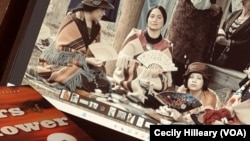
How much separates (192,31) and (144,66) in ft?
0.33

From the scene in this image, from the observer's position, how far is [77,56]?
29.6 inches

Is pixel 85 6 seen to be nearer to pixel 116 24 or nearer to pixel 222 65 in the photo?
pixel 116 24

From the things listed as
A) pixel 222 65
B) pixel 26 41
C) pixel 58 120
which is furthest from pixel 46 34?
pixel 222 65

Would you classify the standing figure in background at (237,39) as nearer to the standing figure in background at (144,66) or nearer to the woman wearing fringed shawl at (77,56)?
the standing figure in background at (144,66)

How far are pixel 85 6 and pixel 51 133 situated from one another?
0.78 ft

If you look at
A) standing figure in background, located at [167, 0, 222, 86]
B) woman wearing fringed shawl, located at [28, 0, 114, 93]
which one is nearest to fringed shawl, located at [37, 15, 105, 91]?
woman wearing fringed shawl, located at [28, 0, 114, 93]

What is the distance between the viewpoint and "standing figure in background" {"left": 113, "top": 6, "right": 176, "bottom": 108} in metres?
0.72

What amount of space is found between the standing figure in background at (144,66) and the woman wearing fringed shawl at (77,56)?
37mm

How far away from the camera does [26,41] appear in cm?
77

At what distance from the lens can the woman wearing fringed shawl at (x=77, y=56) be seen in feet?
2.44

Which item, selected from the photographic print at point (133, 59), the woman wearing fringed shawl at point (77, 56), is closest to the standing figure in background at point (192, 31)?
the photographic print at point (133, 59)

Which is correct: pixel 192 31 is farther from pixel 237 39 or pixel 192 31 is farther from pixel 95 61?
pixel 95 61

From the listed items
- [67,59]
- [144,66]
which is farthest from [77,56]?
[144,66]

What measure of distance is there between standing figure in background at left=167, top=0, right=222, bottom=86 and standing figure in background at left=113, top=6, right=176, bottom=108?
0.05ft
